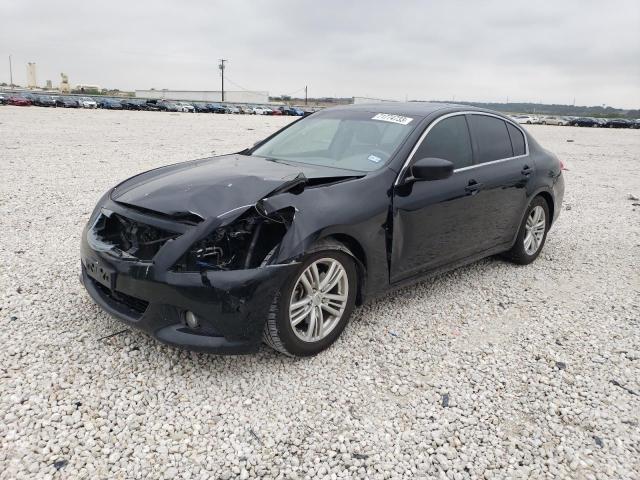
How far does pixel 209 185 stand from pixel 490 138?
2813 mm

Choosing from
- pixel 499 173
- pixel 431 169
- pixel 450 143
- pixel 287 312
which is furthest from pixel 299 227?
pixel 499 173

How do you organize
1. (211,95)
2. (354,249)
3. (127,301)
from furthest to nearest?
(211,95) < (354,249) < (127,301)

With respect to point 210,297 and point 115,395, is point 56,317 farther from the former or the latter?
point 210,297

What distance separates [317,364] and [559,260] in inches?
144

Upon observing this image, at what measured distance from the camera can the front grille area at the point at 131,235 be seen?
9.92 ft

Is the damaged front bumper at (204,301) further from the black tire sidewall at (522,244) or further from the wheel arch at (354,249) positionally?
the black tire sidewall at (522,244)

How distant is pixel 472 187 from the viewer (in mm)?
4344

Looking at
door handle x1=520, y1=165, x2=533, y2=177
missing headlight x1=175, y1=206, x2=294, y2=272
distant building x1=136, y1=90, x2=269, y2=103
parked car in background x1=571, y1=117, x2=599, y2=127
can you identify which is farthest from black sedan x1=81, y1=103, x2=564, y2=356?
distant building x1=136, y1=90, x2=269, y2=103

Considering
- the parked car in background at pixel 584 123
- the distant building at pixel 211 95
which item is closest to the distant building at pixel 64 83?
the distant building at pixel 211 95

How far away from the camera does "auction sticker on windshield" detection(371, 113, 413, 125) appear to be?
164 inches

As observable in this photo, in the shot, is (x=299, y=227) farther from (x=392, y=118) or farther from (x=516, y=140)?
(x=516, y=140)

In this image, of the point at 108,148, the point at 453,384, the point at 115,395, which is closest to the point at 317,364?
the point at 453,384

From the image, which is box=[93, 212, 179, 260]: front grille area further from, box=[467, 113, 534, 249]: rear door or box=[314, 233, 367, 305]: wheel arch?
box=[467, 113, 534, 249]: rear door

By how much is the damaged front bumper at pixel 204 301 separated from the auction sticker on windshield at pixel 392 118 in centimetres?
182
